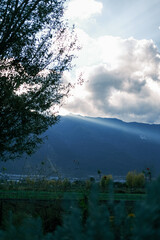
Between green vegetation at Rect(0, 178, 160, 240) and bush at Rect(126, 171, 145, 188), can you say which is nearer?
green vegetation at Rect(0, 178, 160, 240)

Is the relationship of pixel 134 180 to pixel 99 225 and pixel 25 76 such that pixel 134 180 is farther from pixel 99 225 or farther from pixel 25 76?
pixel 99 225

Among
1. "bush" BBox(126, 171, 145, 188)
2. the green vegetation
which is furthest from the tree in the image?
"bush" BBox(126, 171, 145, 188)

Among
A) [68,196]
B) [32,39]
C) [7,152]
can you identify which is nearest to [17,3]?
[32,39]

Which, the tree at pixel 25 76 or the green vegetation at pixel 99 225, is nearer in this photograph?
the green vegetation at pixel 99 225

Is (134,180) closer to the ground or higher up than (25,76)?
closer to the ground

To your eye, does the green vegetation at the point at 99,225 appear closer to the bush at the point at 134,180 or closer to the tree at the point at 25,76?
the tree at the point at 25,76

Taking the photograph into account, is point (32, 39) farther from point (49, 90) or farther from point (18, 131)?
point (18, 131)

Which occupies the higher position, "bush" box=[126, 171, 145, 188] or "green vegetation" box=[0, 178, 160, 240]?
"green vegetation" box=[0, 178, 160, 240]

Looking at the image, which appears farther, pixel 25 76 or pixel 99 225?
pixel 25 76

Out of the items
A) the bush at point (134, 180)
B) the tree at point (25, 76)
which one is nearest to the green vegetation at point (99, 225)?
the tree at point (25, 76)

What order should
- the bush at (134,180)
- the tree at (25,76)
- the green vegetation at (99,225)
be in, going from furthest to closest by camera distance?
1. the bush at (134,180)
2. the tree at (25,76)
3. the green vegetation at (99,225)

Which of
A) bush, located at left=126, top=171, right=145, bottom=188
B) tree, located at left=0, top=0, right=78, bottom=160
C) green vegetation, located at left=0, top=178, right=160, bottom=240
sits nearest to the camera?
green vegetation, located at left=0, top=178, right=160, bottom=240

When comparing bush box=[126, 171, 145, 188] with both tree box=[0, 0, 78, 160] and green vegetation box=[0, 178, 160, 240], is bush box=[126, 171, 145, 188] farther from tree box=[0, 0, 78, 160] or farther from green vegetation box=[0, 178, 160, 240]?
green vegetation box=[0, 178, 160, 240]

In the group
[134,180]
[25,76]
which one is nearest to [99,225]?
[25,76]
